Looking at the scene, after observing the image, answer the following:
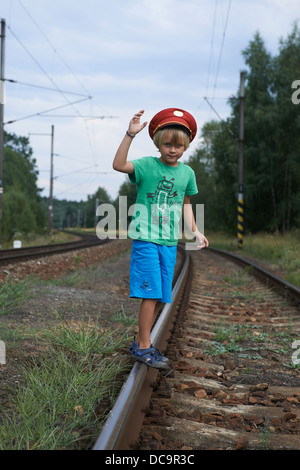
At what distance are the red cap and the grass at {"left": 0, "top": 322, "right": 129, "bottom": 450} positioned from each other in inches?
59.5

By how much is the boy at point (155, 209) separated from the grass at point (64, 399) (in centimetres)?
36

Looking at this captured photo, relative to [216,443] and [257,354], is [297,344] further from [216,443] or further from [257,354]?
[216,443]

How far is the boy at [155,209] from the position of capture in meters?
2.88

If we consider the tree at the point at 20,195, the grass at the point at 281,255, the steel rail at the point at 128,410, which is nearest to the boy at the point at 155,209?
the steel rail at the point at 128,410

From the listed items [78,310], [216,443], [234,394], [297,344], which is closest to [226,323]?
[297,344]

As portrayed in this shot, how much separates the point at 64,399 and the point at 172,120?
5.55ft

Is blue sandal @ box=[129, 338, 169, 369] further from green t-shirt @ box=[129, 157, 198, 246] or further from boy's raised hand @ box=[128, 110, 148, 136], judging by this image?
boy's raised hand @ box=[128, 110, 148, 136]

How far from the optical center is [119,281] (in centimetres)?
862

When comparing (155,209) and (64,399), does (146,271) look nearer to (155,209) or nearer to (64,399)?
(155,209)

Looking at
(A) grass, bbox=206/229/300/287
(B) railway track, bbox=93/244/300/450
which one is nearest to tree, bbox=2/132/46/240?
(A) grass, bbox=206/229/300/287

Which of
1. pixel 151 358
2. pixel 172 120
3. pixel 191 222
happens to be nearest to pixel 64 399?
pixel 151 358

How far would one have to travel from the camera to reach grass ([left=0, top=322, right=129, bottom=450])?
2.09 metres

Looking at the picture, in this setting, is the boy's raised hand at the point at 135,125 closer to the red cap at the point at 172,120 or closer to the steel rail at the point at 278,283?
the red cap at the point at 172,120

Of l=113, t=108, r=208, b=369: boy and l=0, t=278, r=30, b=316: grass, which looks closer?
l=113, t=108, r=208, b=369: boy
